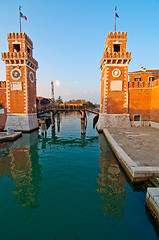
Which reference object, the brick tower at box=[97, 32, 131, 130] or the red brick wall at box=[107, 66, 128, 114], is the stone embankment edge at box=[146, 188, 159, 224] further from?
the red brick wall at box=[107, 66, 128, 114]

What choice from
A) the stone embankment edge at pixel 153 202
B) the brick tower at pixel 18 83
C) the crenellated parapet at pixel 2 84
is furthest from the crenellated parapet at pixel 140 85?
the crenellated parapet at pixel 2 84

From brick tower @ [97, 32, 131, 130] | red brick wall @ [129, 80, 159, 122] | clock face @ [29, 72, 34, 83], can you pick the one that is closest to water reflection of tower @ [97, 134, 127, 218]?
brick tower @ [97, 32, 131, 130]

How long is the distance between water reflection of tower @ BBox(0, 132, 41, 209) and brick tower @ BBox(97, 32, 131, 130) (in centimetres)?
1174

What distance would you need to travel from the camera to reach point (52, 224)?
4.28 metres

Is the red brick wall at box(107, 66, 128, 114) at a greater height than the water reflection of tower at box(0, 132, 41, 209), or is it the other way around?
the red brick wall at box(107, 66, 128, 114)

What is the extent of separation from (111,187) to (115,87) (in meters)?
15.5

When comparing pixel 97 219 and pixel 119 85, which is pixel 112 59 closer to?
pixel 119 85

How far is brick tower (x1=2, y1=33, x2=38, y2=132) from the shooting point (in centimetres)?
1834

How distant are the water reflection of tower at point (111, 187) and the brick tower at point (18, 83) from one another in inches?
568

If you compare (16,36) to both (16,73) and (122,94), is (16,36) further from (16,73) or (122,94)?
(122,94)

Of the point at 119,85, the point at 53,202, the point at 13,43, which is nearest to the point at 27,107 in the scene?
the point at 13,43

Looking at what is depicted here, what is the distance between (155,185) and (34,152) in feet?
31.6

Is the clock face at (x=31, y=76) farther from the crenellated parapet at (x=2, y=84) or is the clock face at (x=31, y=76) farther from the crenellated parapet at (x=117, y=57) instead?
the crenellated parapet at (x=117, y=57)

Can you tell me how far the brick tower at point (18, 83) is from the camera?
60.2ft
